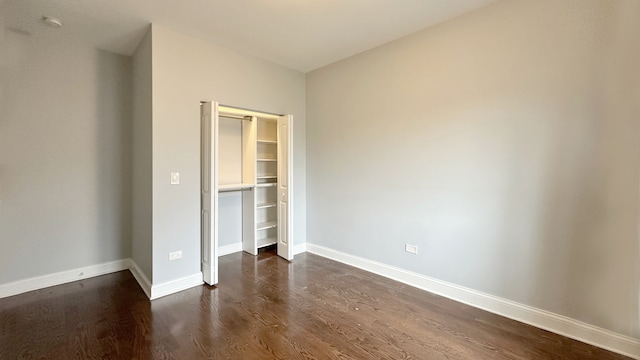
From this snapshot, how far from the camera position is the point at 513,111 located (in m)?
2.42

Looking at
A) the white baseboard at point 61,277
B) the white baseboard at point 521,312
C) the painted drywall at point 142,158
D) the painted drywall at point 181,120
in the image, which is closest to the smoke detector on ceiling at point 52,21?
the painted drywall at point 142,158

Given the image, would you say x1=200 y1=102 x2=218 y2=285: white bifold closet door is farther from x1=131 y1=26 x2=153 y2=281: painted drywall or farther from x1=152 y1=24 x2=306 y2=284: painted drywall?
x1=131 y1=26 x2=153 y2=281: painted drywall

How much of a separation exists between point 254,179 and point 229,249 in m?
1.19

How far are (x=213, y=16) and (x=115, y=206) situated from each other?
8.92 feet

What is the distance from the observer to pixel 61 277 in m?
Result: 3.16

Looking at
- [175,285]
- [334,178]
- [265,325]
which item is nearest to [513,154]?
[334,178]

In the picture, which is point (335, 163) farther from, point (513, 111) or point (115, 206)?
point (115, 206)

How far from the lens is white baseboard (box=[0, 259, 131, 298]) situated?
287 centimetres

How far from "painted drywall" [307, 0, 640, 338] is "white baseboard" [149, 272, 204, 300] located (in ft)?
6.92

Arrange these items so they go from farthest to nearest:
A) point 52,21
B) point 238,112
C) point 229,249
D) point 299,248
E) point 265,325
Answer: point 299,248
point 229,249
point 238,112
point 52,21
point 265,325

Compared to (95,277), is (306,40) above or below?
above

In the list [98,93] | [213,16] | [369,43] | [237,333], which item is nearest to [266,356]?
[237,333]

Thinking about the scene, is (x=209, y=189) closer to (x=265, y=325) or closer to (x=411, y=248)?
(x=265, y=325)

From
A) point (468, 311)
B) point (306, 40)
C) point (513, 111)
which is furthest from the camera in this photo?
point (306, 40)
